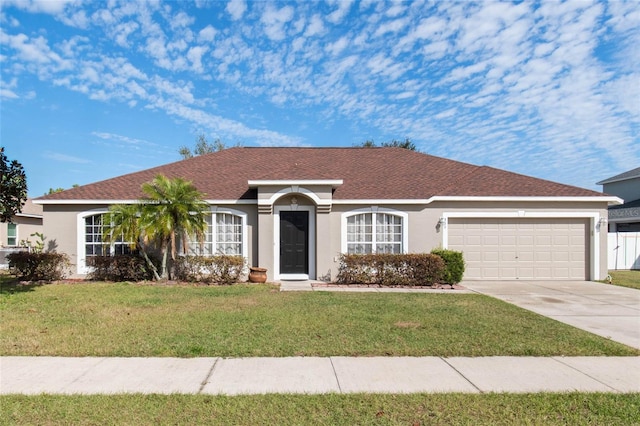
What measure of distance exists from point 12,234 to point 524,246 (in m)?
28.1

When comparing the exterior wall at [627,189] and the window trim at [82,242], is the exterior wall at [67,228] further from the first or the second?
the exterior wall at [627,189]

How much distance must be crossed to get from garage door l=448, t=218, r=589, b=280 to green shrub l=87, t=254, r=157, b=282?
11209mm

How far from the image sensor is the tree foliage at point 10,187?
31.2ft

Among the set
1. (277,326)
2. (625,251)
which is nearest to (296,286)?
(277,326)

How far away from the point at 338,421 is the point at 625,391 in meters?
3.65

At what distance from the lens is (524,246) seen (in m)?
14.3

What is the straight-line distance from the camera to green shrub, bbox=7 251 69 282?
13125mm

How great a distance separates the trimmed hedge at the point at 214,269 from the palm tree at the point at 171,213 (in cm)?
63

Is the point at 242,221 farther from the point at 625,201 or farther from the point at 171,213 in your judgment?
the point at 625,201

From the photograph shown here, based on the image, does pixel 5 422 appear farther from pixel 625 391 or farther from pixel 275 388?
pixel 625 391

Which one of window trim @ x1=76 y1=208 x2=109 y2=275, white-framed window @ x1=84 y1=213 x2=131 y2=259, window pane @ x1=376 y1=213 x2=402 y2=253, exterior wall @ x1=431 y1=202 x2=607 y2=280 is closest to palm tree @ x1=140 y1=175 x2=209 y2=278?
white-framed window @ x1=84 y1=213 x2=131 y2=259

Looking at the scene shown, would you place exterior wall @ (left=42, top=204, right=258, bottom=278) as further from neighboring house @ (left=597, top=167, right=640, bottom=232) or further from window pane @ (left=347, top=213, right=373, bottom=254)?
neighboring house @ (left=597, top=167, right=640, bottom=232)

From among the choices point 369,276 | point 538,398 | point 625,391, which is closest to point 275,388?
point 538,398

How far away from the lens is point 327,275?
13305mm
